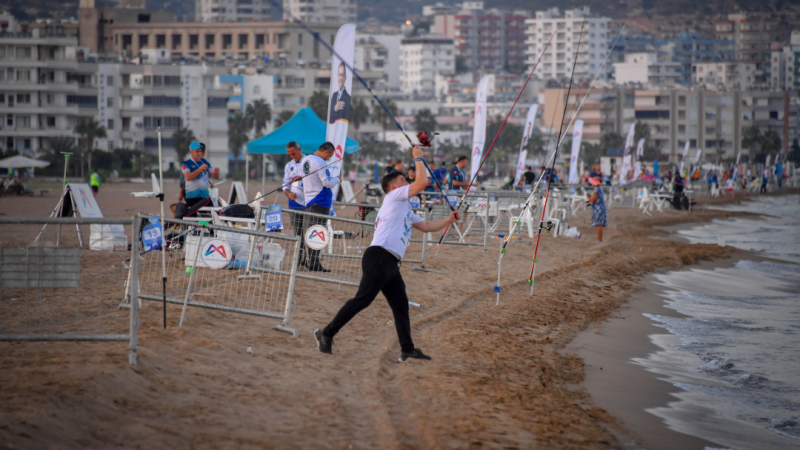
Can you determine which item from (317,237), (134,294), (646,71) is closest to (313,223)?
(317,237)

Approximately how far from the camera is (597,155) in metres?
108

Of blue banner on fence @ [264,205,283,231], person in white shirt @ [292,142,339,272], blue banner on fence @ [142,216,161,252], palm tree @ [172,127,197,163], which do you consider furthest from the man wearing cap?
palm tree @ [172,127,197,163]

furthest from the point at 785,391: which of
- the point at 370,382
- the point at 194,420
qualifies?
the point at 194,420

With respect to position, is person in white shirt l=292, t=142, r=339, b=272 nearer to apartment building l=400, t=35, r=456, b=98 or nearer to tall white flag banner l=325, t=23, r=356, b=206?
tall white flag banner l=325, t=23, r=356, b=206

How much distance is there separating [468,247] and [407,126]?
112 m

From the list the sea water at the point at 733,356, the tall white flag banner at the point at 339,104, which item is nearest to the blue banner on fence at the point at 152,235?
the sea water at the point at 733,356

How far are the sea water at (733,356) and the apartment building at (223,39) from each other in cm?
10271

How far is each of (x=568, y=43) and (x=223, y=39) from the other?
8771 centimetres

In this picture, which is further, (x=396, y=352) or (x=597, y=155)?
(x=597, y=155)

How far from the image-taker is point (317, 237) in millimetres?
9062

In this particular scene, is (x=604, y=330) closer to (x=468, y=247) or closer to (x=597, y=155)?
(x=468, y=247)

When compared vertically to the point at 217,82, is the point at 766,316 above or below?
below

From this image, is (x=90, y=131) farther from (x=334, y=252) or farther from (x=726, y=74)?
(x=726, y=74)

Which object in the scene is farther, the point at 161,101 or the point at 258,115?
the point at 258,115
